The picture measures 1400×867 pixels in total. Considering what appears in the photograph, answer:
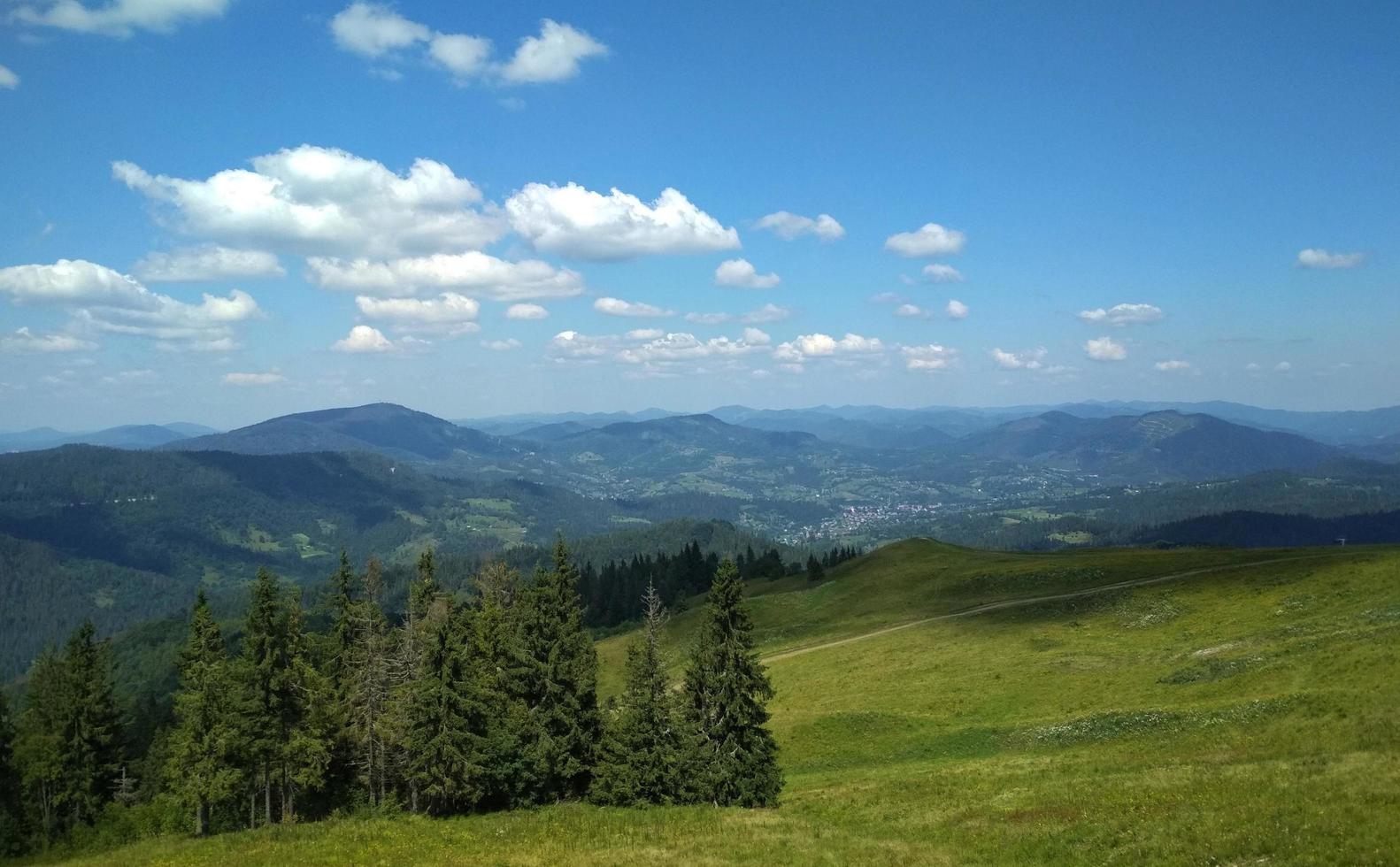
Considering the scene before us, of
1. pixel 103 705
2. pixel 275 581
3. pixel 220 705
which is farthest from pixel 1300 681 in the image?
pixel 103 705

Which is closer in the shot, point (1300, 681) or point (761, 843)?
point (761, 843)

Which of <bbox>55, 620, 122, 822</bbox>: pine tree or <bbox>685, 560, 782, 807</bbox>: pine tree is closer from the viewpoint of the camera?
<bbox>685, 560, 782, 807</bbox>: pine tree

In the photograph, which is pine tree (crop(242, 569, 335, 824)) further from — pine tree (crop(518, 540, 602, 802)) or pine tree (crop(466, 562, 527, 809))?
pine tree (crop(518, 540, 602, 802))

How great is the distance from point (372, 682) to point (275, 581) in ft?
27.0

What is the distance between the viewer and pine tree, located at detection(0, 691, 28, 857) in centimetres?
5894

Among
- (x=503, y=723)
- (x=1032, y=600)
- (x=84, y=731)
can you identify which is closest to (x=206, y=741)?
(x=503, y=723)

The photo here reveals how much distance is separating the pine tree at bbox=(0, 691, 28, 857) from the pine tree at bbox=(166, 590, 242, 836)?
23258mm

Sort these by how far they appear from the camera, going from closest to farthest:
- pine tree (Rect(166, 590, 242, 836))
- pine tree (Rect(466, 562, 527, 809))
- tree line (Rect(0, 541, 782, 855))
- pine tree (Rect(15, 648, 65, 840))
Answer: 1. tree line (Rect(0, 541, 782, 855))
2. pine tree (Rect(466, 562, 527, 809))
3. pine tree (Rect(166, 590, 242, 836))
4. pine tree (Rect(15, 648, 65, 840))

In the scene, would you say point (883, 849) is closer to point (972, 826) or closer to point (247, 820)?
point (972, 826)

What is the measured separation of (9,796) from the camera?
63.8 m

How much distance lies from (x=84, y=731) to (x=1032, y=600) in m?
82.2

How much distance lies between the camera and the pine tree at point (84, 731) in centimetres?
5806

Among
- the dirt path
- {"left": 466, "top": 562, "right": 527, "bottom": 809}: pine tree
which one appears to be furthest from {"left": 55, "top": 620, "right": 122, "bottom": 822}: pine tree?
the dirt path

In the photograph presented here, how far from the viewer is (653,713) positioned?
38.0m
